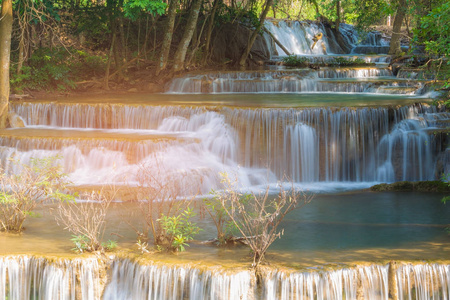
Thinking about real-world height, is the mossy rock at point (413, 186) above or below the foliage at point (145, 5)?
below

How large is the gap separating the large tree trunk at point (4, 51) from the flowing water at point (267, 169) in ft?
3.24

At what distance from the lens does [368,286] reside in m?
7.59

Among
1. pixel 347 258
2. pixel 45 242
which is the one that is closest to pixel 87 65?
pixel 45 242

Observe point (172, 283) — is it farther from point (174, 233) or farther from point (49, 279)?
point (49, 279)

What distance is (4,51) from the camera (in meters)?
14.9

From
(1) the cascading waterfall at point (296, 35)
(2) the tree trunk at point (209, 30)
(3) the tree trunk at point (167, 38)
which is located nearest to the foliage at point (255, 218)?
(3) the tree trunk at point (167, 38)

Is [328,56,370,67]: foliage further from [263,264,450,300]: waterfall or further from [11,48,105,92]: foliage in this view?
[263,264,450,300]: waterfall

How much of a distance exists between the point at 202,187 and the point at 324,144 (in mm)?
3252

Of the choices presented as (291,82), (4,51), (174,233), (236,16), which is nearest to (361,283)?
(174,233)

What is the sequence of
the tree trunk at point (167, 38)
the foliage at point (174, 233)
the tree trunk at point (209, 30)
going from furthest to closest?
1. the tree trunk at point (209, 30)
2. the tree trunk at point (167, 38)
3. the foliage at point (174, 233)

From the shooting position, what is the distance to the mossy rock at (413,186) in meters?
12.5

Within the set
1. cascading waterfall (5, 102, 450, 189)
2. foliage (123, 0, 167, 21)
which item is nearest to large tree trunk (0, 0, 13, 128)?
cascading waterfall (5, 102, 450, 189)

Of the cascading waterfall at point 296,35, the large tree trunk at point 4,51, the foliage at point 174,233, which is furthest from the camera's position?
the cascading waterfall at point 296,35

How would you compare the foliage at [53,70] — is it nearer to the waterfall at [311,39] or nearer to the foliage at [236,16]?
the foliage at [236,16]
